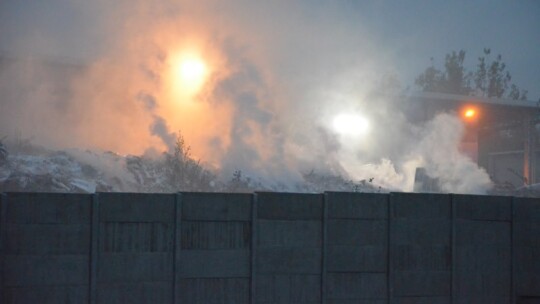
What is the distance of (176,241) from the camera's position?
757cm

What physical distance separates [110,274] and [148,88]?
16365mm

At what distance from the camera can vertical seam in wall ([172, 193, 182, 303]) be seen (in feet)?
24.8

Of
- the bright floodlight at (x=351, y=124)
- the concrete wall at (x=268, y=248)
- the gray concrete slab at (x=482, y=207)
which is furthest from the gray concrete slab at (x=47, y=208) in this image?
the bright floodlight at (x=351, y=124)

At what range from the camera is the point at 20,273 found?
709 cm

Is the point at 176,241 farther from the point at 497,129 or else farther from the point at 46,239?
the point at 497,129

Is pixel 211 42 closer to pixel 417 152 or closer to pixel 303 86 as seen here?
pixel 303 86

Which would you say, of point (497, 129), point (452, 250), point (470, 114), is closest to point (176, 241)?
point (452, 250)

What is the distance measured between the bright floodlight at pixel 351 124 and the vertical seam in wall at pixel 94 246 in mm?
21901

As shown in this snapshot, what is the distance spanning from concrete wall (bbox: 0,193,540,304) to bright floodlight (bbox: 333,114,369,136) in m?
19.8

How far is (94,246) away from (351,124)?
2286 centimetres

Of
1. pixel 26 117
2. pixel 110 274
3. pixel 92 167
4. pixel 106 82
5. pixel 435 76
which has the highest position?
pixel 435 76

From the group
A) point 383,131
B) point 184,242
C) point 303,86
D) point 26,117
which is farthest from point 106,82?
point 184,242

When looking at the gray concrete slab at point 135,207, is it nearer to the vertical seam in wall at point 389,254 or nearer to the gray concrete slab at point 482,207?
the vertical seam in wall at point 389,254

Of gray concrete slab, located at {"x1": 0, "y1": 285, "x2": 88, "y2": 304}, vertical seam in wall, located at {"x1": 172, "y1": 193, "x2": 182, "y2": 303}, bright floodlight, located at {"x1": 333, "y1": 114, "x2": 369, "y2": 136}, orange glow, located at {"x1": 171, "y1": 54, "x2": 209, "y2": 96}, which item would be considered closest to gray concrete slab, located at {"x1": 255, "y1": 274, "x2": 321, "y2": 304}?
vertical seam in wall, located at {"x1": 172, "y1": 193, "x2": 182, "y2": 303}
